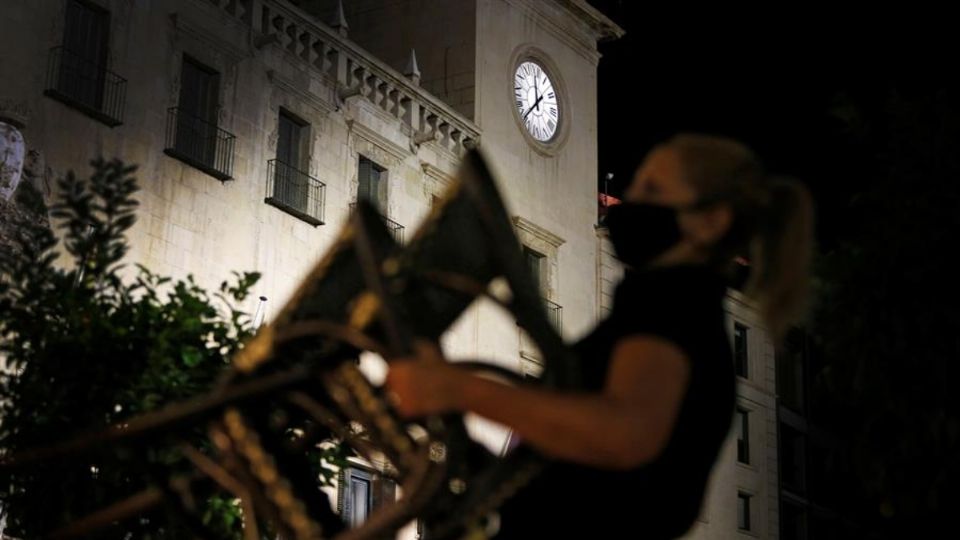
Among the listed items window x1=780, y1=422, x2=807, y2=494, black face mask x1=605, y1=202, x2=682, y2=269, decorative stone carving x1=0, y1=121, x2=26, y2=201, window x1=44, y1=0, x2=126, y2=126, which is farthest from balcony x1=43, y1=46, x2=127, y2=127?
window x1=780, y1=422, x2=807, y2=494

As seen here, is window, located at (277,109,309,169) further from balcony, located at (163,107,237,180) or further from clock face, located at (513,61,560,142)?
clock face, located at (513,61,560,142)

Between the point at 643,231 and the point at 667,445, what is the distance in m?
0.49

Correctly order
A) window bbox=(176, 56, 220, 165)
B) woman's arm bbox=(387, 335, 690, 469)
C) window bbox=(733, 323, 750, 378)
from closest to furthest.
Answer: woman's arm bbox=(387, 335, 690, 469)
window bbox=(176, 56, 220, 165)
window bbox=(733, 323, 750, 378)

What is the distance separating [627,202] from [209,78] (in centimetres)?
2110

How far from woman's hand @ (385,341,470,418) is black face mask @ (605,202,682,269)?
2.08 ft

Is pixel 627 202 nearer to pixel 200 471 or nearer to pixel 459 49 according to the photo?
pixel 200 471

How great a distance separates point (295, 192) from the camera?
25422 mm

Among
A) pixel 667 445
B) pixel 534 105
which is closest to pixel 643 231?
pixel 667 445

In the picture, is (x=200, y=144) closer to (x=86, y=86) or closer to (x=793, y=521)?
(x=86, y=86)

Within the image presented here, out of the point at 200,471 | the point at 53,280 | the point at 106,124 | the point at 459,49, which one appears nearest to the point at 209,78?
the point at 106,124

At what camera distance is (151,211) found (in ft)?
73.3

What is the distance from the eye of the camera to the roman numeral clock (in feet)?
103

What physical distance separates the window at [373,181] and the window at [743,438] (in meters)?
13.9

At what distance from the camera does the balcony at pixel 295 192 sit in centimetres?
2480
